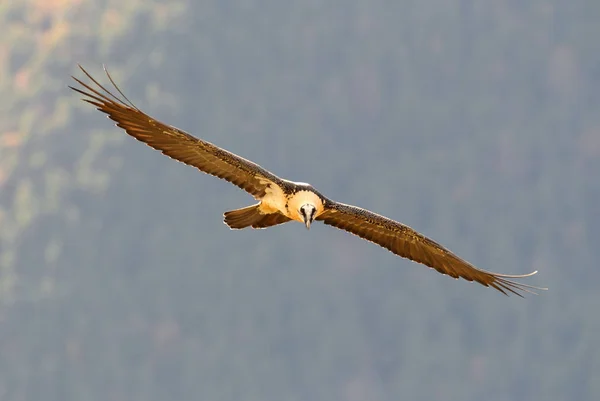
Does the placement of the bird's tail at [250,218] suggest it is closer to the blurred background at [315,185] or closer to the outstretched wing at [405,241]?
the outstretched wing at [405,241]

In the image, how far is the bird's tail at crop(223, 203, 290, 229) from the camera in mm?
18484

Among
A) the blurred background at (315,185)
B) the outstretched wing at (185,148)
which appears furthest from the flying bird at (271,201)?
the blurred background at (315,185)

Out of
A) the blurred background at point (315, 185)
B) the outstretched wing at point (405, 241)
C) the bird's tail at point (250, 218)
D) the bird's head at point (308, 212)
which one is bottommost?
the bird's head at point (308, 212)

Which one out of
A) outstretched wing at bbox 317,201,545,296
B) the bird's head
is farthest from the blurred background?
the bird's head

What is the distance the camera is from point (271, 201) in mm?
18172

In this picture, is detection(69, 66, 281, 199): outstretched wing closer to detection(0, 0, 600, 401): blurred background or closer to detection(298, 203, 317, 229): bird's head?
detection(298, 203, 317, 229): bird's head

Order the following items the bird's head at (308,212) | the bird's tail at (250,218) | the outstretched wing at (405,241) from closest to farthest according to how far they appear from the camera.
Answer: the bird's head at (308,212), the bird's tail at (250,218), the outstretched wing at (405,241)

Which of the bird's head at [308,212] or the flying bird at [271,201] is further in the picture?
the bird's head at [308,212]

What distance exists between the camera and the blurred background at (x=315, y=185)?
92500mm

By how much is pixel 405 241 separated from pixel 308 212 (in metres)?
2.05

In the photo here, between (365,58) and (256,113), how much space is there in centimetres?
986

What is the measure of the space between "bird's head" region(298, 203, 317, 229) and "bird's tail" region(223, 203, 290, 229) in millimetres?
811

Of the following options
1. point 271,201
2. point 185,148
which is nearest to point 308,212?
point 271,201

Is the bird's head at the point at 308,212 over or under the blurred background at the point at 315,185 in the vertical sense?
under
